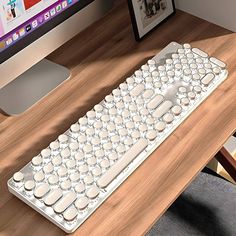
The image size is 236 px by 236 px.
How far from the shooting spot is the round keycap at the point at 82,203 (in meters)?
0.92

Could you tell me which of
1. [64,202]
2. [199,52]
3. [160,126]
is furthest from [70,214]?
[199,52]

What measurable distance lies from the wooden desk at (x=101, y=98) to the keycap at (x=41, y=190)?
4cm

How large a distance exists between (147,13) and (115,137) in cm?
35

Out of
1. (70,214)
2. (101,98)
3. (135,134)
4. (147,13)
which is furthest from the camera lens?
(147,13)

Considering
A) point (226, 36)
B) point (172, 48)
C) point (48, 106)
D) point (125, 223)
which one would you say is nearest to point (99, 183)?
point (125, 223)

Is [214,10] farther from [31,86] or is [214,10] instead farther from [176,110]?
[31,86]

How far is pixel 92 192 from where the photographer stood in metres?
0.94

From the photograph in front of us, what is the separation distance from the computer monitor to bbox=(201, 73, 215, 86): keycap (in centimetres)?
26

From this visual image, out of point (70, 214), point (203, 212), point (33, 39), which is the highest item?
point (33, 39)

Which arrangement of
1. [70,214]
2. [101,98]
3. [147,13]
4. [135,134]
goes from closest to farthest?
[70,214]
[135,134]
[101,98]
[147,13]

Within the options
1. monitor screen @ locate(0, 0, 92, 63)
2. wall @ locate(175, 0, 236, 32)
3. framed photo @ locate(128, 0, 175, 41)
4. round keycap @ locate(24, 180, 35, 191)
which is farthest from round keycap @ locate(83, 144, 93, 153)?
wall @ locate(175, 0, 236, 32)

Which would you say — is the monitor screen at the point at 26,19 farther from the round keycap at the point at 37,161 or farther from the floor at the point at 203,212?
the floor at the point at 203,212

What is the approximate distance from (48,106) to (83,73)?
11 cm

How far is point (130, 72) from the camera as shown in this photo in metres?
1.19
